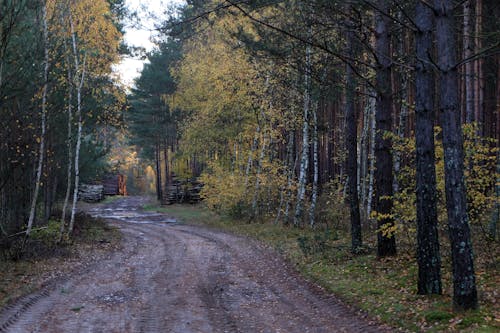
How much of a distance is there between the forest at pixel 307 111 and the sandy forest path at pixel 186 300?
209 cm

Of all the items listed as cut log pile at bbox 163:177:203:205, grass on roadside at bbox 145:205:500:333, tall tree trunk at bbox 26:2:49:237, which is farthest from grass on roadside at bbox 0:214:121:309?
cut log pile at bbox 163:177:203:205

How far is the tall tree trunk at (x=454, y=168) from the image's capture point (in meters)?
6.84

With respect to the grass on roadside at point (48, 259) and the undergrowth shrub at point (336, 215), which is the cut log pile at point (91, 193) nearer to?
the grass on roadside at point (48, 259)

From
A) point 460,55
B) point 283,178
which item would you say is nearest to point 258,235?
point 283,178

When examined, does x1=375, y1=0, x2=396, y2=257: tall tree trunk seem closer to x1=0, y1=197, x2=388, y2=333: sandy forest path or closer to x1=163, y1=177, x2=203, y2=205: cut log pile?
x1=0, y1=197, x2=388, y2=333: sandy forest path

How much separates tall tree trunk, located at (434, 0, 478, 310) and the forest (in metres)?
0.02

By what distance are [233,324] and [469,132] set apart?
6520 mm

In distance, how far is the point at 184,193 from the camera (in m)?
38.9

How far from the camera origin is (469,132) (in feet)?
32.4

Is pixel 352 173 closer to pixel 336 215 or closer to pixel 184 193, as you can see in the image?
pixel 336 215

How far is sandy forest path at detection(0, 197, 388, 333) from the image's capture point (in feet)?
25.2

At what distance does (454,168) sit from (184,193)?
33.3 meters

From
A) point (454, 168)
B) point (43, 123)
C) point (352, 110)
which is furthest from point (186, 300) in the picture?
point (43, 123)

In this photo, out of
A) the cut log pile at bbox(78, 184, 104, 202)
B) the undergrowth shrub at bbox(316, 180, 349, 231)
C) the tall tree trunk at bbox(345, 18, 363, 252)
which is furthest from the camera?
the cut log pile at bbox(78, 184, 104, 202)
